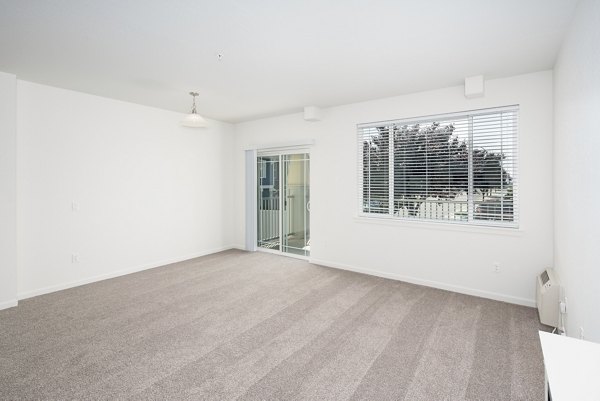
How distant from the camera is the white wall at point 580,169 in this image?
6.07ft

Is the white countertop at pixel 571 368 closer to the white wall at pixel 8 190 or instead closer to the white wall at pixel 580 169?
the white wall at pixel 580 169

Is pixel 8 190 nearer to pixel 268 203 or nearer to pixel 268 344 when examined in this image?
pixel 268 344

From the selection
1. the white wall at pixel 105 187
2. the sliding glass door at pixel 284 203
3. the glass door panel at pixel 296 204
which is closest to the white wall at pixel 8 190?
the white wall at pixel 105 187

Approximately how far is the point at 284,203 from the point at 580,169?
15.0 ft

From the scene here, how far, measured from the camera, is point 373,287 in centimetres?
428

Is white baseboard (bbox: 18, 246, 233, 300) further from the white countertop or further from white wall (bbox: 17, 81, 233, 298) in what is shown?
the white countertop

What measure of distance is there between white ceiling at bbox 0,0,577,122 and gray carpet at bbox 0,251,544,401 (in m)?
2.69

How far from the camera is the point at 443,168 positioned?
419cm

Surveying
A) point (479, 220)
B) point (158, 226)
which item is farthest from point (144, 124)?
point (479, 220)

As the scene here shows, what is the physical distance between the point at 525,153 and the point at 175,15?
3.86 metres

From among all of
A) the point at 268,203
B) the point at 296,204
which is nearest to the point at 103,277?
the point at 268,203

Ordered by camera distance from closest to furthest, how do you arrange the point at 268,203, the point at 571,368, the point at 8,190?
the point at 571,368 → the point at 8,190 → the point at 268,203

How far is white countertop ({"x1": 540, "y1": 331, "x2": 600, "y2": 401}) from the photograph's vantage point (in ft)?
3.35

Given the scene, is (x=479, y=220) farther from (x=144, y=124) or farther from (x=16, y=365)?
(x=144, y=124)
